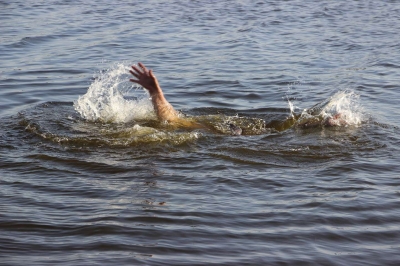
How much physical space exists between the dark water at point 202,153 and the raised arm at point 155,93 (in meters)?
0.27

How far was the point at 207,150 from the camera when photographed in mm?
8109

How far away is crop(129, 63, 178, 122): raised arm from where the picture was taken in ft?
28.7

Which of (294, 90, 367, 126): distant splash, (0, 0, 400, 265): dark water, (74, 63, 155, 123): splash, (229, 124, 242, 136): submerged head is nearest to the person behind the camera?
(0, 0, 400, 265): dark water

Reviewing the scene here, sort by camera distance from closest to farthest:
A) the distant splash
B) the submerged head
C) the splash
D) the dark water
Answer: the dark water < the submerged head < the distant splash < the splash

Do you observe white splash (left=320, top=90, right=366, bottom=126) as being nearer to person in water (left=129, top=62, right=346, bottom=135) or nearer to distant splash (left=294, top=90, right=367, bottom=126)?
distant splash (left=294, top=90, right=367, bottom=126)

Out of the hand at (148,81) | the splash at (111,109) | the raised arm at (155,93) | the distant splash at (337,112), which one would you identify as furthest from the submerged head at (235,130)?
the splash at (111,109)

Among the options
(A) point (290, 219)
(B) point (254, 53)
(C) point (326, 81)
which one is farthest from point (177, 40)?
(A) point (290, 219)

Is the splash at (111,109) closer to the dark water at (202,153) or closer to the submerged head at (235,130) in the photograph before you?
the dark water at (202,153)

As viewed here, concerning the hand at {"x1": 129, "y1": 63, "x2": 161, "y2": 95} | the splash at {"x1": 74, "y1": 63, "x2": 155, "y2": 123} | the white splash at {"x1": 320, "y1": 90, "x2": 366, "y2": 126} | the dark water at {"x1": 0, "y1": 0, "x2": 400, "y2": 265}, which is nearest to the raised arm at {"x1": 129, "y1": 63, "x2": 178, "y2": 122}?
the hand at {"x1": 129, "y1": 63, "x2": 161, "y2": 95}

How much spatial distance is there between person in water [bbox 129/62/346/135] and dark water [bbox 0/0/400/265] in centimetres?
18

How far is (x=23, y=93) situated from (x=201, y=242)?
243 inches

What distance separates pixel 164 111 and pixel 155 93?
28 centimetres

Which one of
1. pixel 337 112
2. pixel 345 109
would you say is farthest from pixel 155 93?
pixel 345 109

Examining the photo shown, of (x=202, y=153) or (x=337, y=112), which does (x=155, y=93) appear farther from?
(x=337, y=112)
